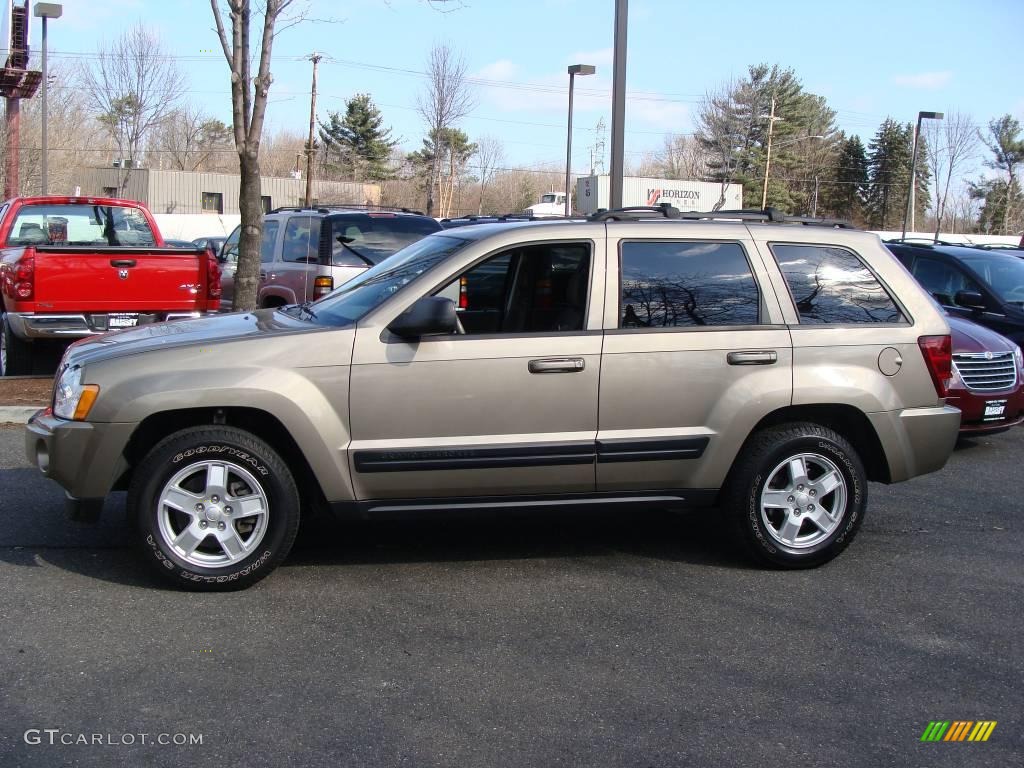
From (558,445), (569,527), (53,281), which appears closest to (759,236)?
(558,445)

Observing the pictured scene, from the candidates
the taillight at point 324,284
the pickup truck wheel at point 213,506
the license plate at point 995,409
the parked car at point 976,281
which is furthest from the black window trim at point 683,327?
the parked car at point 976,281

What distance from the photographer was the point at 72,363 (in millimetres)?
4996

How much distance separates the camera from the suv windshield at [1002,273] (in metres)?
10.6

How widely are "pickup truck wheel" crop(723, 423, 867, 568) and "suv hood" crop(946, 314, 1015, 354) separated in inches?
143

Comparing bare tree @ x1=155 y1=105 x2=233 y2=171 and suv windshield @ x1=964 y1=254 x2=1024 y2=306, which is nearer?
suv windshield @ x1=964 y1=254 x2=1024 y2=306

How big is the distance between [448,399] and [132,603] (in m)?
1.75

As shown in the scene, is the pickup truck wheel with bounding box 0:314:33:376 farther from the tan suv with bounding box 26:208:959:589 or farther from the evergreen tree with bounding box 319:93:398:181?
the evergreen tree with bounding box 319:93:398:181

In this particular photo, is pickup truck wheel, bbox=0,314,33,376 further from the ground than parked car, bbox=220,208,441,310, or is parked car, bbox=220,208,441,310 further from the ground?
parked car, bbox=220,208,441,310

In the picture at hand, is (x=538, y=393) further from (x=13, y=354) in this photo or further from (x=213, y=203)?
(x=213, y=203)

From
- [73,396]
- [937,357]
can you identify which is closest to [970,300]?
[937,357]

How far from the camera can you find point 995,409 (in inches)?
328

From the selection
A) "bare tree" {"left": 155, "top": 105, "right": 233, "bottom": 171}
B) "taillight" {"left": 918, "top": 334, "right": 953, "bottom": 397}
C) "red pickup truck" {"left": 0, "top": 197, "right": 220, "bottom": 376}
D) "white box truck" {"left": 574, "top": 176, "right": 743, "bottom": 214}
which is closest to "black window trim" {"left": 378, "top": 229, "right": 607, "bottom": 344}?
"taillight" {"left": 918, "top": 334, "right": 953, "bottom": 397}

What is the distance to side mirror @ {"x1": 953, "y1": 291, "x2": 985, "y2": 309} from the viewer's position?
10414 millimetres

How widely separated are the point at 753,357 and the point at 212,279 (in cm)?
653
